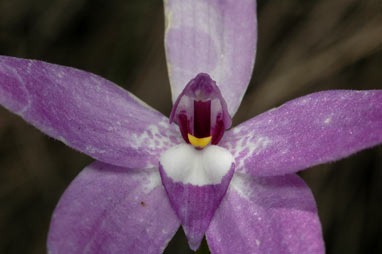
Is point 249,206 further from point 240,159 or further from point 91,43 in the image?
point 91,43

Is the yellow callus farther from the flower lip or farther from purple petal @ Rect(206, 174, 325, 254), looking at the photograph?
purple petal @ Rect(206, 174, 325, 254)

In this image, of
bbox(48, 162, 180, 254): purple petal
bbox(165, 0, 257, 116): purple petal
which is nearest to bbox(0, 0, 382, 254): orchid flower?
bbox(48, 162, 180, 254): purple petal

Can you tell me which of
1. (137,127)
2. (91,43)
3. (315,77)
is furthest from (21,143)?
(137,127)

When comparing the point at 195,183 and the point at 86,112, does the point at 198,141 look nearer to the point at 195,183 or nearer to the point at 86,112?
the point at 195,183

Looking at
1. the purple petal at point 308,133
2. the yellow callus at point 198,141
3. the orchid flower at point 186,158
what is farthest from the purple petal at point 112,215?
the purple petal at point 308,133

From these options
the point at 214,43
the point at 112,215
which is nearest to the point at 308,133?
the point at 214,43

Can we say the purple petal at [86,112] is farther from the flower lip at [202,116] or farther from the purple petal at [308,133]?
the purple petal at [308,133]

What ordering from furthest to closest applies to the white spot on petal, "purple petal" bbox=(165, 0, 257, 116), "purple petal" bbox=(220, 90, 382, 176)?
1. "purple petal" bbox=(165, 0, 257, 116)
2. the white spot on petal
3. "purple petal" bbox=(220, 90, 382, 176)
